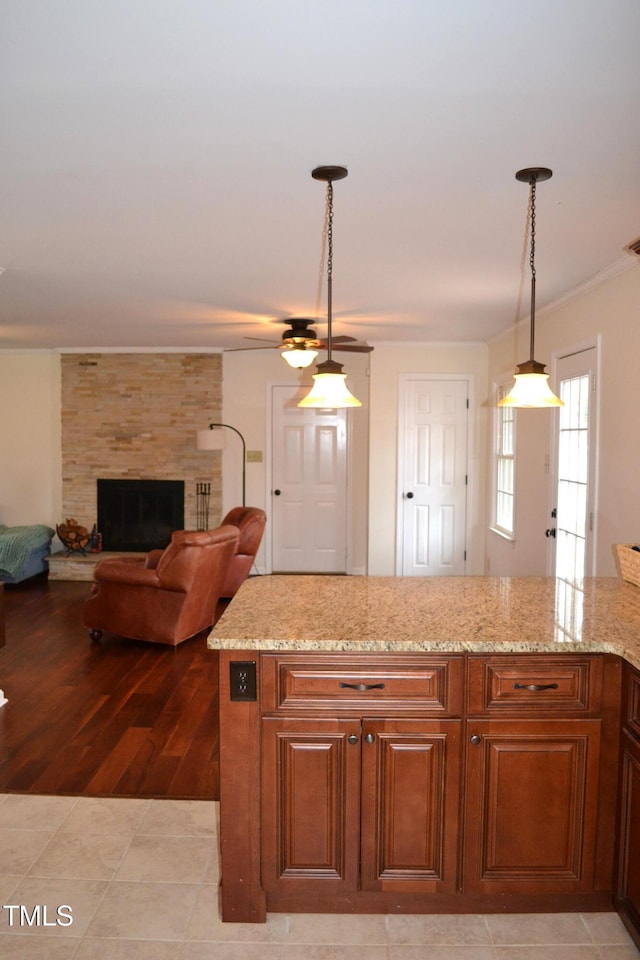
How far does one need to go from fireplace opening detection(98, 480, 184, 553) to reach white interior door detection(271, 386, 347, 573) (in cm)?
108

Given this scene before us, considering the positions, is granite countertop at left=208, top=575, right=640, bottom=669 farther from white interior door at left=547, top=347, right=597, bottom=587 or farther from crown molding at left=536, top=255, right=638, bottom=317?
crown molding at left=536, top=255, right=638, bottom=317

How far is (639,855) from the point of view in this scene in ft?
6.79

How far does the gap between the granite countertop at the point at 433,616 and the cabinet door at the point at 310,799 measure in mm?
276

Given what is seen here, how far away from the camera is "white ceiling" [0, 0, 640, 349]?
1.67 m

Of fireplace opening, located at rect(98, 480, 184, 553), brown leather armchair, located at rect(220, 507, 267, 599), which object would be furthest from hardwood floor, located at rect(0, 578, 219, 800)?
fireplace opening, located at rect(98, 480, 184, 553)

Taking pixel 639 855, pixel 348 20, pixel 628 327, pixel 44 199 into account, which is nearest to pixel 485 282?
pixel 628 327

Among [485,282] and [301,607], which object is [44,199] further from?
[485,282]

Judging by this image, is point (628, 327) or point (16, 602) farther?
point (16, 602)

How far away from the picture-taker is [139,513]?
7.84 metres

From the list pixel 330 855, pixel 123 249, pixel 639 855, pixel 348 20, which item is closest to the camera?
pixel 348 20

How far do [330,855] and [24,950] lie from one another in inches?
37.3

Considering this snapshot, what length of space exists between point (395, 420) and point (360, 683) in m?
5.11

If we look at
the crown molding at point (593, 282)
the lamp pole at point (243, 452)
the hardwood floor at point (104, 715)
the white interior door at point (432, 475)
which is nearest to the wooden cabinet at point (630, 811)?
the hardwood floor at point (104, 715)

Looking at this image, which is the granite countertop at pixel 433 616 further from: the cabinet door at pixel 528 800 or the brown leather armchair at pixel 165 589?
the brown leather armchair at pixel 165 589
